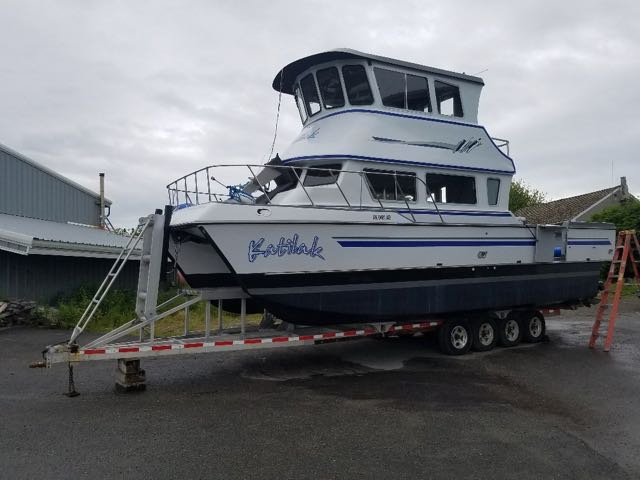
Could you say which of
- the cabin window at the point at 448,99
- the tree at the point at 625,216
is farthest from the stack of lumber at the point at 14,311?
the tree at the point at 625,216

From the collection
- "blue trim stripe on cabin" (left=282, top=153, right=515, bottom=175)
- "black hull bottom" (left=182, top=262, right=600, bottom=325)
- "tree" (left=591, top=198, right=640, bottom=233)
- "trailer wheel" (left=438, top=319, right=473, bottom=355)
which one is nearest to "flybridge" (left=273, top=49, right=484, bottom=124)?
"blue trim stripe on cabin" (left=282, top=153, right=515, bottom=175)

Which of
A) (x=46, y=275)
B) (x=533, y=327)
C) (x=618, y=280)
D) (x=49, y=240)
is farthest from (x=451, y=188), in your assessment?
(x=46, y=275)

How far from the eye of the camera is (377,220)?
7.95m

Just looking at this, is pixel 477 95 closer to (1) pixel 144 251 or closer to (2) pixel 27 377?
(1) pixel 144 251

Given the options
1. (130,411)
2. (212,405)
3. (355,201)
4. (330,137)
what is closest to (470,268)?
(355,201)

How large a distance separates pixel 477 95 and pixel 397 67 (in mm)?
1916

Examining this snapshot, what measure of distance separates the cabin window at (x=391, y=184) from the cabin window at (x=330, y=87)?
1523mm

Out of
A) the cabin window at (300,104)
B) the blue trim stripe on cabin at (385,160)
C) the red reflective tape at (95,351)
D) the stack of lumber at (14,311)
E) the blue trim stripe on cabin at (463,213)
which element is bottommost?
the stack of lumber at (14,311)

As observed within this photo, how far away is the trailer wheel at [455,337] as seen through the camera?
916 centimetres

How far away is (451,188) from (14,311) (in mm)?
10166

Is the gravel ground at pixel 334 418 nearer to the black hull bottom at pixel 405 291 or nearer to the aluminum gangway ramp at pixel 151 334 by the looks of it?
the aluminum gangway ramp at pixel 151 334

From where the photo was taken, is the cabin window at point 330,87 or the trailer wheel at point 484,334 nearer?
the cabin window at point 330,87

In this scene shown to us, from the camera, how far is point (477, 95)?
1010 centimetres

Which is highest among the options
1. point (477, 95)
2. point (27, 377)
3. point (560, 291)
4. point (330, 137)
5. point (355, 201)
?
point (477, 95)
